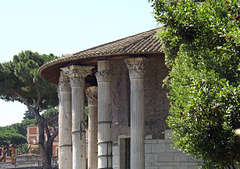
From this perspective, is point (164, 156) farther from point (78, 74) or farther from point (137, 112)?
point (78, 74)

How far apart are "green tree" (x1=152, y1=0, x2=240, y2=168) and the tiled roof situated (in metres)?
6.03

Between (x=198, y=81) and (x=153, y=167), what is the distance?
30.0 feet

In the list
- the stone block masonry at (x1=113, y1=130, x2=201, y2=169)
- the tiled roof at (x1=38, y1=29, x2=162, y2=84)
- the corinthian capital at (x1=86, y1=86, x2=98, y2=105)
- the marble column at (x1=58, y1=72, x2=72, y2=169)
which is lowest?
the stone block masonry at (x1=113, y1=130, x2=201, y2=169)

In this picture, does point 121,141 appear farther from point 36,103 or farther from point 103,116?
point 36,103

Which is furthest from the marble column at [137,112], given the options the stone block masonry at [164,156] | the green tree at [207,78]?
the green tree at [207,78]

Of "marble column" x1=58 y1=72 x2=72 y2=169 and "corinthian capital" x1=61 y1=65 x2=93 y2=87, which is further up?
"corinthian capital" x1=61 y1=65 x2=93 y2=87

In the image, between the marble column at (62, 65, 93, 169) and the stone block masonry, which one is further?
the marble column at (62, 65, 93, 169)

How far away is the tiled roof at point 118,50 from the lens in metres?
24.2

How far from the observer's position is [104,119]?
2502cm

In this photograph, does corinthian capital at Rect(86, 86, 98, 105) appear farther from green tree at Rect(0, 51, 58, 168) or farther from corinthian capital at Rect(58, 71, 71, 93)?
green tree at Rect(0, 51, 58, 168)

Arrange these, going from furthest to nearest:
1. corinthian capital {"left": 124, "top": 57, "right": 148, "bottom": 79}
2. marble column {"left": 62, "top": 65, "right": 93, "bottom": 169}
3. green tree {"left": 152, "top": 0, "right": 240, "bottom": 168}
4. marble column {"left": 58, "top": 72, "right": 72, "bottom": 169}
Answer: marble column {"left": 58, "top": 72, "right": 72, "bottom": 169} < marble column {"left": 62, "top": 65, "right": 93, "bottom": 169} < corinthian capital {"left": 124, "top": 57, "right": 148, "bottom": 79} < green tree {"left": 152, "top": 0, "right": 240, "bottom": 168}

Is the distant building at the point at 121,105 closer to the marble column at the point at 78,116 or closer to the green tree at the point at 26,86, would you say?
the marble column at the point at 78,116

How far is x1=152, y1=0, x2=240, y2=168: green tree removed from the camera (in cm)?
1627

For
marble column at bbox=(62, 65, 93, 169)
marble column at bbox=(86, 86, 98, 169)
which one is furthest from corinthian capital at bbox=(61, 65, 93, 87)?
marble column at bbox=(86, 86, 98, 169)
